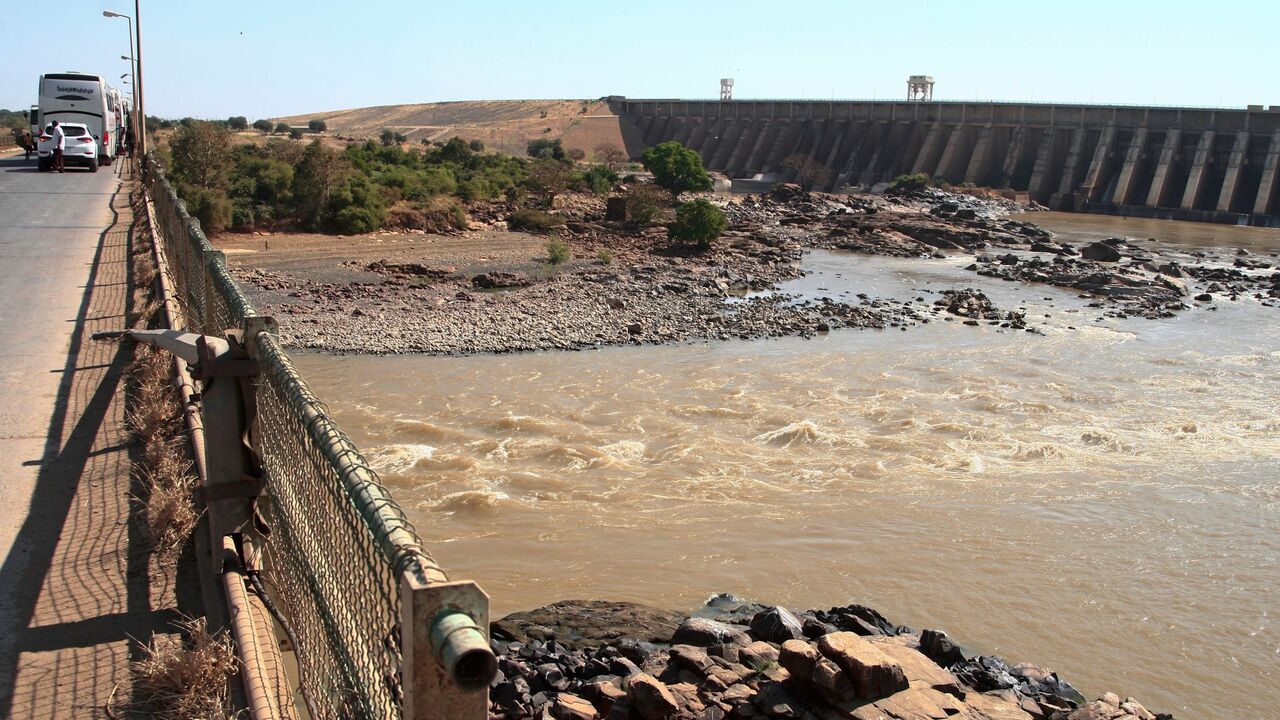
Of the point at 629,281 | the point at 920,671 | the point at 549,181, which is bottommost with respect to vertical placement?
the point at 629,281

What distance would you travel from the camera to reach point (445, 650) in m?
2.17

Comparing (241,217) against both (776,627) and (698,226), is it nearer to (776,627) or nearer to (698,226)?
(698,226)

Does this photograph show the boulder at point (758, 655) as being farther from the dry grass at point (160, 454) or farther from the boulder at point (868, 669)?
the dry grass at point (160, 454)

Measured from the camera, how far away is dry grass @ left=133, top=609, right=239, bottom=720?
3951 millimetres

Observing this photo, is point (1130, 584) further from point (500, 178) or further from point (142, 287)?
point (500, 178)

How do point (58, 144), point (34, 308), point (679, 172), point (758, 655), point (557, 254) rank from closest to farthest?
point (758, 655) → point (34, 308) → point (557, 254) → point (58, 144) → point (679, 172)

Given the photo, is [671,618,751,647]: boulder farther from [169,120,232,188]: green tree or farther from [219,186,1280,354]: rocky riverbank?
[169,120,232,188]: green tree

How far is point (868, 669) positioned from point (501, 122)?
99.0 metres

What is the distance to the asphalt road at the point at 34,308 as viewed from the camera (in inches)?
260

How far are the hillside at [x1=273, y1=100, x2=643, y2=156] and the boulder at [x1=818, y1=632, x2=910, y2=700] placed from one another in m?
75.1

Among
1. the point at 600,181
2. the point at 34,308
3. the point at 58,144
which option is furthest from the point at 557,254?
the point at 34,308

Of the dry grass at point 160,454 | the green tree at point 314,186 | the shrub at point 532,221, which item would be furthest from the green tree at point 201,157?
the dry grass at point 160,454

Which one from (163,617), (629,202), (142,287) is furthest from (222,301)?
(629,202)

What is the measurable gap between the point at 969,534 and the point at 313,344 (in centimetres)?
1255
